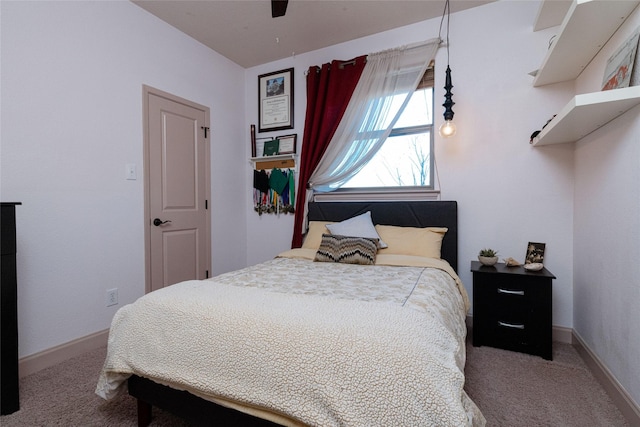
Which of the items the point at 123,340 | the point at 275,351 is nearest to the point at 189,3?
the point at 123,340

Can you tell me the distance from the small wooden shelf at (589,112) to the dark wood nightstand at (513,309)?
0.97m

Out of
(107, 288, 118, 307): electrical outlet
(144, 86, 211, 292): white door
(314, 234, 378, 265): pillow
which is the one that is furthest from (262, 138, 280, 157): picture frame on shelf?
Answer: (107, 288, 118, 307): electrical outlet

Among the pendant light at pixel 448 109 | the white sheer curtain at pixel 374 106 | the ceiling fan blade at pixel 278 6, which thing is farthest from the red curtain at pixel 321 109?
the ceiling fan blade at pixel 278 6

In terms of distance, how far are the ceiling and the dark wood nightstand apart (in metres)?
2.27

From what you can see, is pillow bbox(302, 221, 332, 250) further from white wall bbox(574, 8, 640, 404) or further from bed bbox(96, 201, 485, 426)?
white wall bbox(574, 8, 640, 404)

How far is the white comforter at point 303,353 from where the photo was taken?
869 mm

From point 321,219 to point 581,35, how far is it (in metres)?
2.29

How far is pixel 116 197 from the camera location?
243 cm

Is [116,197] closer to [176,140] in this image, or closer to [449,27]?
[176,140]

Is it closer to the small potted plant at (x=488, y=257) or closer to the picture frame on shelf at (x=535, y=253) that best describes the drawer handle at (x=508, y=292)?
the small potted plant at (x=488, y=257)

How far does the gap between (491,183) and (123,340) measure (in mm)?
2763

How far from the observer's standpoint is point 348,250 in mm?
2291

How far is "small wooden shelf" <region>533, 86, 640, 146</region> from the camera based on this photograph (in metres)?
1.36

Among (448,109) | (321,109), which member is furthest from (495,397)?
(321,109)
